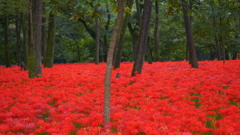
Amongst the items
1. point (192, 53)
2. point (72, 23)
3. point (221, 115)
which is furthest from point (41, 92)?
point (72, 23)

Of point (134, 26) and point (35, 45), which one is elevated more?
point (134, 26)

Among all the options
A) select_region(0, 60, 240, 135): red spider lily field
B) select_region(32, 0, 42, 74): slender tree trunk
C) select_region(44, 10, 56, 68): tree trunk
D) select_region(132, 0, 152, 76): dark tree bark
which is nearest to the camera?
select_region(0, 60, 240, 135): red spider lily field

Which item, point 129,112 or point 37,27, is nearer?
point 129,112

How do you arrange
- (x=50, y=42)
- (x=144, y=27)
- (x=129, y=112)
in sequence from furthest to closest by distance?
(x=50, y=42) < (x=144, y=27) < (x=129, y=112)

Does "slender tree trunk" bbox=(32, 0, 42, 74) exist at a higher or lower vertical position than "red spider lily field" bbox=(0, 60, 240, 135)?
higher

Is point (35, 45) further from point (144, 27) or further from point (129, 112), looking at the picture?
point (129, 112)

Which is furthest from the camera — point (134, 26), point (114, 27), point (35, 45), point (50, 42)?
point (134, 26)

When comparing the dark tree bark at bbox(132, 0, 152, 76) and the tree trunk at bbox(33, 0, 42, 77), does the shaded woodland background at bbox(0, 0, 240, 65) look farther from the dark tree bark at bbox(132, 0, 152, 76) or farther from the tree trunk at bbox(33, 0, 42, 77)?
the dark tree bark at bbox(132, 0, 152, 76)

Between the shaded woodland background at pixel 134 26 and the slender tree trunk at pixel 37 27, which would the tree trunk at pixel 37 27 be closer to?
the slender tree trunk at pixel 37 27

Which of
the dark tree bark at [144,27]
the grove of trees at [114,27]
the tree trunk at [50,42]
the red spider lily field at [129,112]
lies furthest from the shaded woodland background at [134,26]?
the red spider lily field at [129,112]

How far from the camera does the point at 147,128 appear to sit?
14.6 feet

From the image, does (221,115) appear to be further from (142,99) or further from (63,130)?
(63,130)

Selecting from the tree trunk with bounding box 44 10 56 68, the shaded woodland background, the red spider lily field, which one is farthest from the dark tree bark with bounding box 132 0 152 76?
the tree trunk with bounding box 44 10 56 68

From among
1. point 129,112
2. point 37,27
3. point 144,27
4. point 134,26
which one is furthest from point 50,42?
point 129,112
